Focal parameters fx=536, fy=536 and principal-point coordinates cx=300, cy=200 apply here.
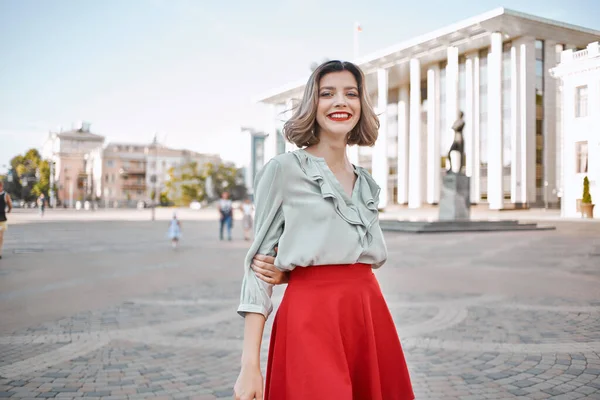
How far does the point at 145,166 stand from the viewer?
112375 millimetres

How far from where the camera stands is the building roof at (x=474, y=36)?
46844 millimetres

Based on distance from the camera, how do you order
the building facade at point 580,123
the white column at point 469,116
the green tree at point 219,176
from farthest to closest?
the green tree at point 219,176 < the white column at point 469,116 < the building facade at point 580,123

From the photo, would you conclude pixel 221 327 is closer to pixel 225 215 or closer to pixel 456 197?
pixel 225 215

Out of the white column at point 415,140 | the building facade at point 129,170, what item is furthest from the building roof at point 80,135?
the white column at point 415,140

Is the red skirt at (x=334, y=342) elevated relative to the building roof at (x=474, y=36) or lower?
lower

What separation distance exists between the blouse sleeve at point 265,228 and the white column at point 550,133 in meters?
52.9

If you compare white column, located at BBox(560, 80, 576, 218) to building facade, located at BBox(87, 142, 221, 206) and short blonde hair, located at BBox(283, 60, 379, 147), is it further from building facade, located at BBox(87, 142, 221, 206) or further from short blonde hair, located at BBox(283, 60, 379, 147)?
building facade, located at BBox(87, 142, 221, 206)

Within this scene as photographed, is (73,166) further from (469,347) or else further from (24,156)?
(469,347)

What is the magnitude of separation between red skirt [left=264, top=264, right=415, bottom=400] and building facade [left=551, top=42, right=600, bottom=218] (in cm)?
3454

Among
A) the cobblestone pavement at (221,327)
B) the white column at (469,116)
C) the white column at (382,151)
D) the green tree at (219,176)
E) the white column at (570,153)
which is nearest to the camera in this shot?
the cobblestone pavement at (221,327)

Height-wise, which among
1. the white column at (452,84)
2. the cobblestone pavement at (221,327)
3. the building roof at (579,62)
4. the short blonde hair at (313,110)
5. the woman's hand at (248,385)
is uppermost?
the white column at (452,84)

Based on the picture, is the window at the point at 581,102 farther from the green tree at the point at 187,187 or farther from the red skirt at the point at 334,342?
the green tree at the point at 187,187

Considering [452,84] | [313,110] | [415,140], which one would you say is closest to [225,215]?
[313,110]

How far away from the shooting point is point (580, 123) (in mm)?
33562
